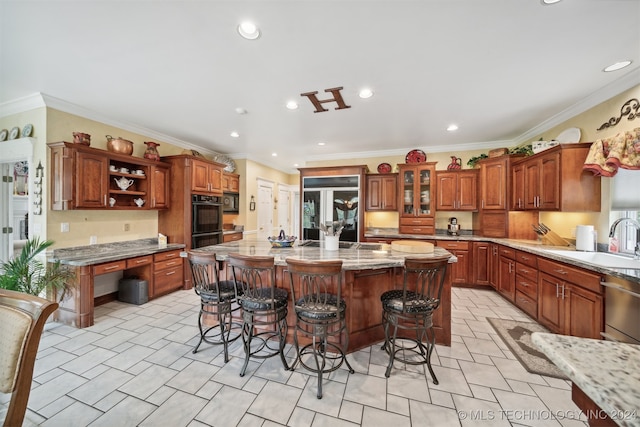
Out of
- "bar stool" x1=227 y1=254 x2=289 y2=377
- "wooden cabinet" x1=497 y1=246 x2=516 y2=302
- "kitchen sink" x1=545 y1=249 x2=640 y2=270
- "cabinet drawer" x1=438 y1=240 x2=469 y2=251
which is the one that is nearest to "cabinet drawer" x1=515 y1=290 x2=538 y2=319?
"wooden cabinet" x1=497 y1=246 x2=516 y2=302

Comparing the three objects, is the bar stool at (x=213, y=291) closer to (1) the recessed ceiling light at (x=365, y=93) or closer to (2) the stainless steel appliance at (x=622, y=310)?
(1) the recessed ceiling light at (x=365, y=93)

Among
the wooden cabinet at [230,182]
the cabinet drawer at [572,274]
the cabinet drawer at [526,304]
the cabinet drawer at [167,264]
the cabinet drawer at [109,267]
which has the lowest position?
the cabinet drawer at [526,304]

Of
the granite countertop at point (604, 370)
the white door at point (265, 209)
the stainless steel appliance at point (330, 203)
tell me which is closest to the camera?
the granite countertop at point (604, 370)

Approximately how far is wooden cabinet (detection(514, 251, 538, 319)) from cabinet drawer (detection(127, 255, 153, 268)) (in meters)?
5.44

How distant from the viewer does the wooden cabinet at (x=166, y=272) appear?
12.7 feet

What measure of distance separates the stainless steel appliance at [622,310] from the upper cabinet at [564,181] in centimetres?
129

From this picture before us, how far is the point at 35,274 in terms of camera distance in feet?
10.1

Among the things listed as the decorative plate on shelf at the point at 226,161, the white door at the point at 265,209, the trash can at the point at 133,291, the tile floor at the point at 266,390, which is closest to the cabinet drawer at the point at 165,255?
the trash can at the point at 133,291

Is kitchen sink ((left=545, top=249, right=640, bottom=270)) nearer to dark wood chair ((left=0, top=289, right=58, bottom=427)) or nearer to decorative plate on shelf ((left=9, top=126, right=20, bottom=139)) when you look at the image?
dark wood chair ((left=0, top=289, right=58, bottom=427))

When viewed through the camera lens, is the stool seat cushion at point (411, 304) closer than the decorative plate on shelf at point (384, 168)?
Yes

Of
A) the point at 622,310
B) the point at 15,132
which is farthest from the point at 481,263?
the point at 15,132

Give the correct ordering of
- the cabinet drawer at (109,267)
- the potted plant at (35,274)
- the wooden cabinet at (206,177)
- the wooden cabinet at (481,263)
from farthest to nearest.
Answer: the wooden cabinet at (206,177) → the wooden cabinet at (481,263) → the cabinet drawer at (109,267) → the potted plant at (35,274)

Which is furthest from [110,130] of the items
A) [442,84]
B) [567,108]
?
[567,108]

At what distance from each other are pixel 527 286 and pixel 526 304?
0.25 m
